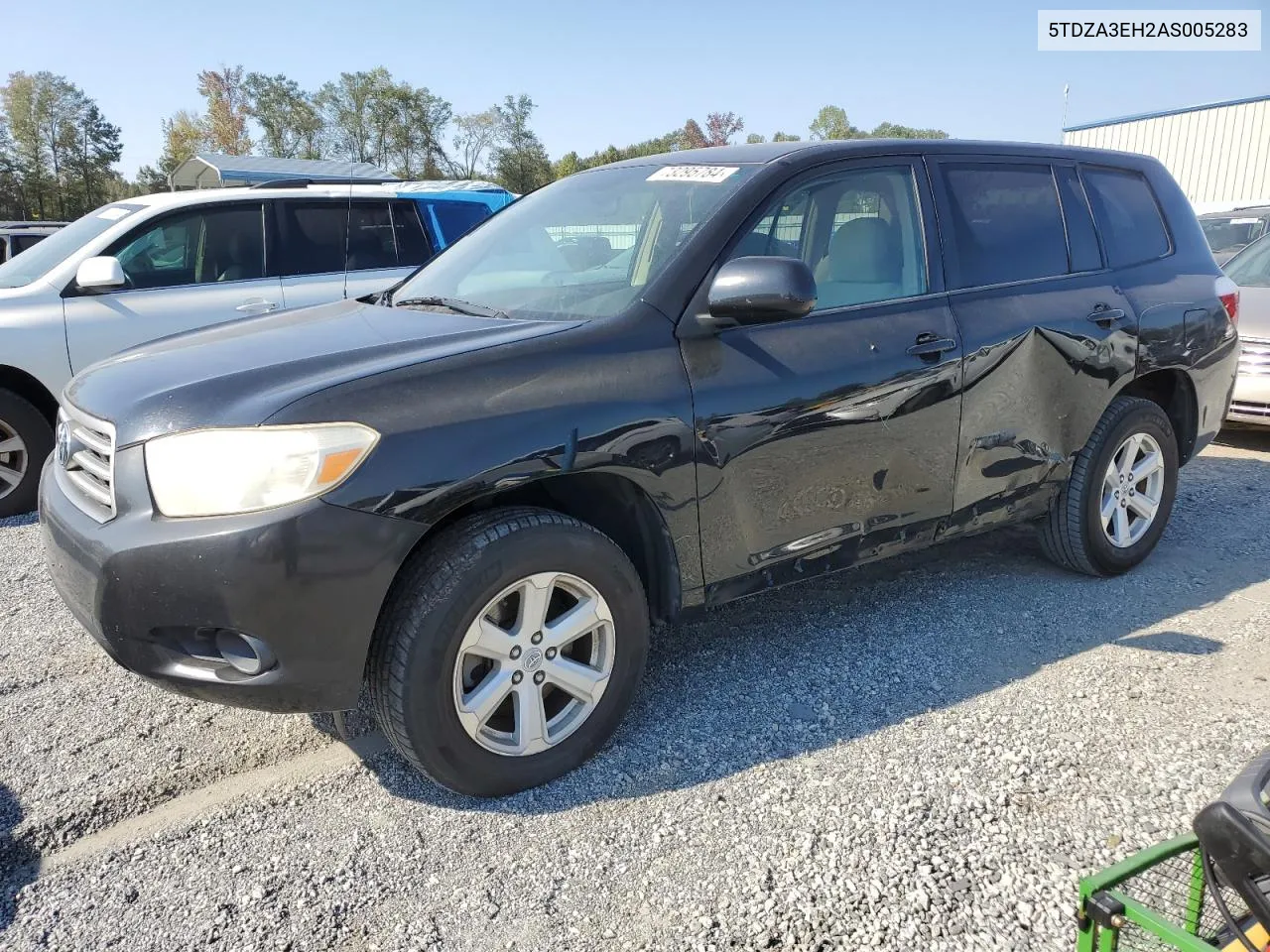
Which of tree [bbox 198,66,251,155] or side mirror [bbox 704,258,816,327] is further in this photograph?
tree [bbox 198,66,251,155]

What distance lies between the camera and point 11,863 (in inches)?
93.7

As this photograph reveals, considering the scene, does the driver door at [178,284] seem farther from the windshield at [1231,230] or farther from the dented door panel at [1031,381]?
the windshield at [1231,230]

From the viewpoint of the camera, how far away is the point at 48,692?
3.24 meters

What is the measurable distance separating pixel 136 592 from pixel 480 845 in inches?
41.5

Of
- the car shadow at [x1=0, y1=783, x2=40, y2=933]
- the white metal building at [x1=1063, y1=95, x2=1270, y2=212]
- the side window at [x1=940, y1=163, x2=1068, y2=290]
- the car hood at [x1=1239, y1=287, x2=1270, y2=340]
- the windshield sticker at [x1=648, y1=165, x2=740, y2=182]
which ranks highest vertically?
the white metal building at [x1=1063, y1=95, x2=1270, y2=212]

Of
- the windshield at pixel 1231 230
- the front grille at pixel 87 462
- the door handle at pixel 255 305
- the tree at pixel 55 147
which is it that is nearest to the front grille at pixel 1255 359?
the windshield at pixel 1231 230

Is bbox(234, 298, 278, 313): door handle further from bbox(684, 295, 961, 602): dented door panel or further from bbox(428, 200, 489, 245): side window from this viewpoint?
bbox(684, 295, 961, 602): dented door panel

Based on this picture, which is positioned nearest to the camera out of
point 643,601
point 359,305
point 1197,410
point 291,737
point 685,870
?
point 685,870

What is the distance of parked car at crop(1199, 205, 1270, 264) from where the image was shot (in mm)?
10820

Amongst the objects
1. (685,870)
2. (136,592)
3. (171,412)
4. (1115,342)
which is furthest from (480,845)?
(1115,342)

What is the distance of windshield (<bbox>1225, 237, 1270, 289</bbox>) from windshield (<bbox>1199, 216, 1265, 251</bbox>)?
3.25 m

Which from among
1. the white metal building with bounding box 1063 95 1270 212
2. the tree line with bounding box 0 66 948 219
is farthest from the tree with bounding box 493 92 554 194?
the white metal building with bounding box 1063 95 1270 212

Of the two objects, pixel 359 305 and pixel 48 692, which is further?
pixel 359 305

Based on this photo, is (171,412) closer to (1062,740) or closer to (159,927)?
(159,927)
